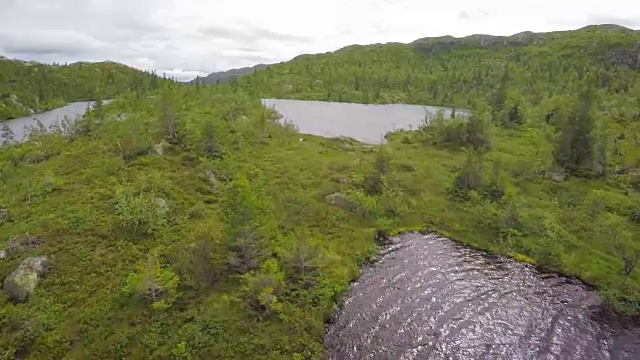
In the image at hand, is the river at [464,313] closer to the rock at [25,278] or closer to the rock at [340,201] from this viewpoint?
the rock at [340,201]

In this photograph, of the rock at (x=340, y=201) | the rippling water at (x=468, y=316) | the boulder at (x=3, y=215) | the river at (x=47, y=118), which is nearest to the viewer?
the rippling water at (x=468, y=316)

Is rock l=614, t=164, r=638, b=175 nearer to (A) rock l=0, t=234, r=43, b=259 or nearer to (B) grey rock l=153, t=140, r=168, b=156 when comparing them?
(B) grey rock l=153, t=140, r=168, b=156

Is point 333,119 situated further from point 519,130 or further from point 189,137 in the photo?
point 189,137

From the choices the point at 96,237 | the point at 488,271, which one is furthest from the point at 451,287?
the point at 96,237

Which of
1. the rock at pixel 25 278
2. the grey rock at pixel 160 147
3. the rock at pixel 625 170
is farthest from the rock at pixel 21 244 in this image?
the rock at pixel 625 170

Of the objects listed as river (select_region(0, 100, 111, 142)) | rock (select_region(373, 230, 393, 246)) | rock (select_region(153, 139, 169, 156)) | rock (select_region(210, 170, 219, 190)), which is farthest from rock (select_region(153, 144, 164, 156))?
river (select_region(0, 100, 111, 142))
